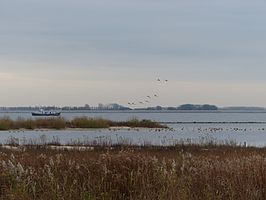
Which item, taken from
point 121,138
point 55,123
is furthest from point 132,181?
point 55,123

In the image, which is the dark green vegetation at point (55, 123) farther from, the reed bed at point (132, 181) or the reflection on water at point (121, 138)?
the reed bed at point (132, 181)

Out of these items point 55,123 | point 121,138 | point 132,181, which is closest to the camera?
point 132,181

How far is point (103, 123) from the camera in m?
85.8

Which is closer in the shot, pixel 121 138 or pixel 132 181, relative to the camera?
pixel 132 181

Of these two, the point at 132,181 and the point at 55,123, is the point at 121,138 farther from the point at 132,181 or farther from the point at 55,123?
the point at 132,181

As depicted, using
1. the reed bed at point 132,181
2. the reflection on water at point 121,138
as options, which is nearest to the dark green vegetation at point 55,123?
the reflection on water at point 121,138

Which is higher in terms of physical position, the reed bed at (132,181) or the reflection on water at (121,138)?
the reed bed at (132,181)

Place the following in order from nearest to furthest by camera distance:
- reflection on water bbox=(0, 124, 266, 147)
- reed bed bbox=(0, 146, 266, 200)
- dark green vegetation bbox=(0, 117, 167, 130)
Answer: reed bed bbox=(0, 146, 266, 200), reflection on water bbox=(0, 124, 266, 147), dark green vegetation bbox=(0, 117, 167, 130)

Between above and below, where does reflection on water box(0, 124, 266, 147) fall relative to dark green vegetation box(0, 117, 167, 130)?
below

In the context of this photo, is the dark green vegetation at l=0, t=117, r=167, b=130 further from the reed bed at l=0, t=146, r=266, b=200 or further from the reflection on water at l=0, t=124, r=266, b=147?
the reed bed at l=0, t=146, r=266, b=200

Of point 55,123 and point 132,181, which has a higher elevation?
point 55,123

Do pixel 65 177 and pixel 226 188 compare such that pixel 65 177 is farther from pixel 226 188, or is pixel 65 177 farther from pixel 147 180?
pixel 226 188

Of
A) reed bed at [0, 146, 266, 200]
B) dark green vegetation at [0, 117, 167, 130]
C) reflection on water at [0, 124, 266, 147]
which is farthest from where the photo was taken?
dark green vegetation at [0, 117, 167, 130]

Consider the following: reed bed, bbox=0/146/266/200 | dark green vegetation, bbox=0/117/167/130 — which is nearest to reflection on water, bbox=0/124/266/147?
Answer: dark green vegetation, bbox=0/117/167/130
